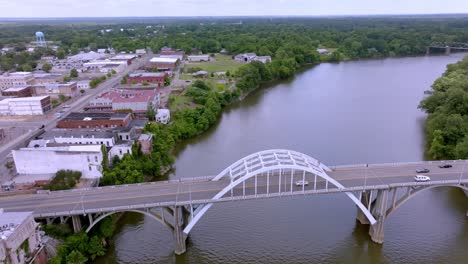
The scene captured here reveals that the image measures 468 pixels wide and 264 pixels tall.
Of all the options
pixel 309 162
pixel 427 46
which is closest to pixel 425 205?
pixel 309 162

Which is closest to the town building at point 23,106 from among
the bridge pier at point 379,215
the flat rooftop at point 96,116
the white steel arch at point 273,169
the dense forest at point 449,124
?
the flat rooftop at point 96,116

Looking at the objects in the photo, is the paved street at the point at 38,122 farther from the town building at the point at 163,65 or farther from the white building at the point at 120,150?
the town building at the point at 163,65

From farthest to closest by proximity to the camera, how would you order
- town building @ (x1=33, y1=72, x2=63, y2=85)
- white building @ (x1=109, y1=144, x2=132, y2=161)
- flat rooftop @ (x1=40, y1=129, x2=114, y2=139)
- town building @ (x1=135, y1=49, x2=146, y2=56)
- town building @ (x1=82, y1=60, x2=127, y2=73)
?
town building @ (x1=135, y1=49, x2=146, y2=56), town building @ (x1=82, y1=60, x2=127, y2=73), town building @ (x1=33, y1=72, x2=63, y2=85), flat rooftop @ (x1=40, y1=129, x2=114, y2=139), white building @ (x1=109, y1=144, x2=132, y2=161)

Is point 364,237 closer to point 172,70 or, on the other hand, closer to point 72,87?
point 72,87

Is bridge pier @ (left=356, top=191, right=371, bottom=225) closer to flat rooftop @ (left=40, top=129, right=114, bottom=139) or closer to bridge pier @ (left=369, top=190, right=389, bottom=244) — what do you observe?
bridge pier @ (left=369, top=190, right=389, bottom=244)

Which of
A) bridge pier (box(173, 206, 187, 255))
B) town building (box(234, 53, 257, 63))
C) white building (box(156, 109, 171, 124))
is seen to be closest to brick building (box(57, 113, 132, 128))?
white building (box(156, 109, 171, 124))

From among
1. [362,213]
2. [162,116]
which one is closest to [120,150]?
[162,116]
